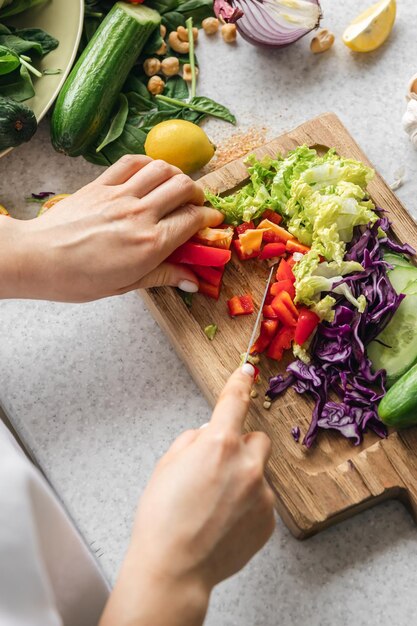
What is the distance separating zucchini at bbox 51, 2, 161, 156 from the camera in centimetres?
200

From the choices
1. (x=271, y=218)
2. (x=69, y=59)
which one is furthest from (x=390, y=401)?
(x=69, y=59)

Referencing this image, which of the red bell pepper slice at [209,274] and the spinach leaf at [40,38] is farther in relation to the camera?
the spinach leaf at [40,38]

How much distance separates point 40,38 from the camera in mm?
2074

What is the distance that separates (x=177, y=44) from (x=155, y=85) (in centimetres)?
15

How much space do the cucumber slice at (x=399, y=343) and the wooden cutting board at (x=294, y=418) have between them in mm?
140

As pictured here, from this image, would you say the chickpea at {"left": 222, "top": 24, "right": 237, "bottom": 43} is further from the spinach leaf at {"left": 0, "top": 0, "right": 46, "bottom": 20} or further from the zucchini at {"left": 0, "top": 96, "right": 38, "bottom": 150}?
the zucchini at {"left": 0, "top": 96, "right": 38, "bottom": 150}

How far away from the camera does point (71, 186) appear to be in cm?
211

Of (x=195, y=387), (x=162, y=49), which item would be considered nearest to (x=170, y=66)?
(x=162, y=49)

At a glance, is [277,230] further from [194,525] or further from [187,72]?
[194,525]

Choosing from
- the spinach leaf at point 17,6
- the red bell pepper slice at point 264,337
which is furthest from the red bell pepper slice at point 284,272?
the spinach leaf at point 17,6

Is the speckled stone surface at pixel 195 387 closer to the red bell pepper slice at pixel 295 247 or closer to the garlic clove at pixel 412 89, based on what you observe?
the garlic clove at pixel 412 89

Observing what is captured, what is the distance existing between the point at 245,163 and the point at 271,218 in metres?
0.17

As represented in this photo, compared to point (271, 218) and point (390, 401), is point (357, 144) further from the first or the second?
point (390, 401)

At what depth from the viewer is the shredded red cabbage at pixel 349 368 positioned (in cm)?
174
